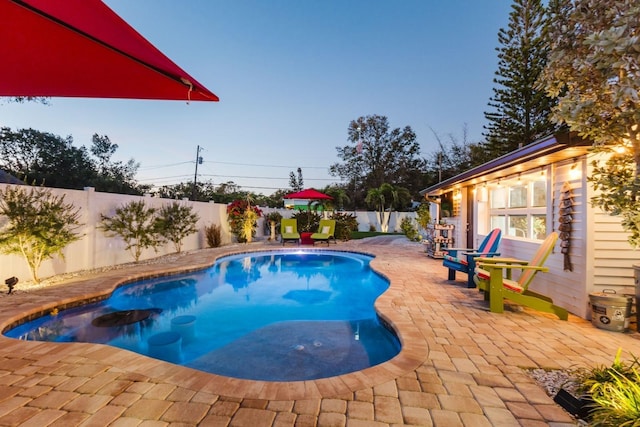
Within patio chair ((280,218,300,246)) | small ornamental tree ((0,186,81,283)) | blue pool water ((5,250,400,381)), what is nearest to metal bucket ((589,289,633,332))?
blue pool water ((5,250,400,381))

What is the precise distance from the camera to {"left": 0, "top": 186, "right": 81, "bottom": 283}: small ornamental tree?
503cm

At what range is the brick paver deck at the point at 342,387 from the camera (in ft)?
6.34

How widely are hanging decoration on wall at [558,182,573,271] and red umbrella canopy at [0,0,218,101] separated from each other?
4490 mm

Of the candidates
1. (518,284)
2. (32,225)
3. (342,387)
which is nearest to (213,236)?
(32,225)

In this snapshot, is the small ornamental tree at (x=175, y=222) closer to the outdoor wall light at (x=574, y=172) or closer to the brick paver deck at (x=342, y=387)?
the brick paver deck at (x=342, y=387)

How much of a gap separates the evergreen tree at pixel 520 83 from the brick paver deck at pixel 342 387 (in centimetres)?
1506

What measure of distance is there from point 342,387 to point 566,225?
12.2 feet

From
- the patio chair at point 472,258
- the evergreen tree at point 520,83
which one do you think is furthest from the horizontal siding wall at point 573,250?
the evergreen tree at point 520,83

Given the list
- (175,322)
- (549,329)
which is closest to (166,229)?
(175,322)

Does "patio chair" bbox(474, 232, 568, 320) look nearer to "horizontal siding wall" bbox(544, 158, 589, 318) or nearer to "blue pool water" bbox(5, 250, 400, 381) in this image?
"horizontal siding wall" bbox(544, 158, 589, 318)

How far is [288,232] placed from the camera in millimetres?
12547

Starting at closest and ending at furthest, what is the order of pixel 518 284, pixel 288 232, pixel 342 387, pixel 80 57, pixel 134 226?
pixel 80 57 < pixel 342 387 < pixel 518 284 < pixel 134 226 < pixel 288 232

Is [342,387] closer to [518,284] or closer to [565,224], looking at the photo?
[518,284]

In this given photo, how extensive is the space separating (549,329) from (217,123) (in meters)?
19.0
